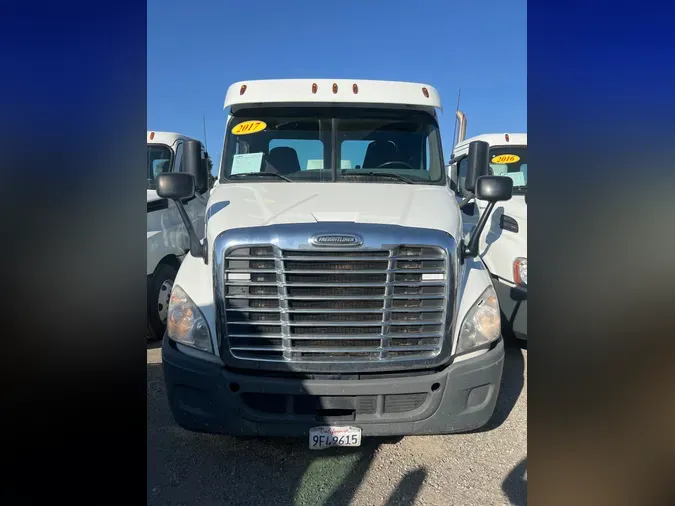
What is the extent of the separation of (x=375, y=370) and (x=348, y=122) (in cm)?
209

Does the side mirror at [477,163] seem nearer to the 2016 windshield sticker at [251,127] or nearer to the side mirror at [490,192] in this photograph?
the side mirror at [490,192]

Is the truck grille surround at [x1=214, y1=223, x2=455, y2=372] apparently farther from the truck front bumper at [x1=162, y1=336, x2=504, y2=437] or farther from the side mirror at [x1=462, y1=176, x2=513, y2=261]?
the side mirror at [x1=462, y1=176, x2=513, y2=261]

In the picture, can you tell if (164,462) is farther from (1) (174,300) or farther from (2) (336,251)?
(2) (336,251)

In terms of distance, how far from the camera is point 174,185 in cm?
313

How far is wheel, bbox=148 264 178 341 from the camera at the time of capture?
4.91 m

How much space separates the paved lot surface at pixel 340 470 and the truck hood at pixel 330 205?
5.11 ft

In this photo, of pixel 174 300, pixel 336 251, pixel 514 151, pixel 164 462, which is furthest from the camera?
pixel 514 151

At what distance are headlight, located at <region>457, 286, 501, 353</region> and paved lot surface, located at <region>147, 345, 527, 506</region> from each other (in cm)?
90

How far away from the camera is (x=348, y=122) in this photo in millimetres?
3672

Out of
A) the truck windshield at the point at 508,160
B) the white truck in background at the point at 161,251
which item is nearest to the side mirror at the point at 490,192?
the white truck in background at the point at 161,251

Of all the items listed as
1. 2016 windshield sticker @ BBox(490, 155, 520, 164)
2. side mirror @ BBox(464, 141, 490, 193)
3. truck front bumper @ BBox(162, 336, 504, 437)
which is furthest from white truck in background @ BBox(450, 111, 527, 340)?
truck front bumper @ BBox(162, 336, 504, 437)
